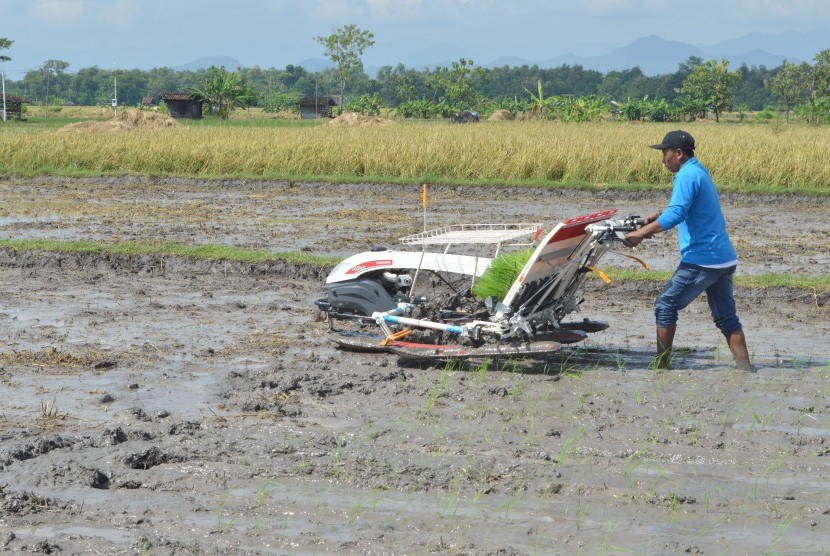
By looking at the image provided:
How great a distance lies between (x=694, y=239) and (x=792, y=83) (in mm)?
69081

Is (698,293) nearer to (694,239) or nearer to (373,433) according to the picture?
(694,239)

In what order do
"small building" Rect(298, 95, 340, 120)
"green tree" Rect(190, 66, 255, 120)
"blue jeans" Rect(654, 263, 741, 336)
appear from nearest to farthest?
"blue jeans" Rect(654, 263, 741, 336) < "green tree" Rect(190, 66, 255, 120) < "small building" Rect(298, 95, 340, 120)

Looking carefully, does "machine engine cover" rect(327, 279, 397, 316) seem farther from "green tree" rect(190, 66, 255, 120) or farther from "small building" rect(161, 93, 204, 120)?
"small building" rect(161, 93, 204, 120)

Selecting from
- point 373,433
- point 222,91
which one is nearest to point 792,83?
point 222,91

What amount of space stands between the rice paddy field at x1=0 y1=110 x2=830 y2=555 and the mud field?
20mm

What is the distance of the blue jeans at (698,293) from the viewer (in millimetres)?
7277

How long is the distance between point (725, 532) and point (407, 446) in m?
1.83

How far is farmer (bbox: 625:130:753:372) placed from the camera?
280 inches

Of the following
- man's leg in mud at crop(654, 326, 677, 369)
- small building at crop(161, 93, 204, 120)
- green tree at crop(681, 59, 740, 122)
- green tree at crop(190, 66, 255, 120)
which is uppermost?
green tree at crop(681, 59, 740, 122)

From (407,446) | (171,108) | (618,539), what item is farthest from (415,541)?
(171,108)

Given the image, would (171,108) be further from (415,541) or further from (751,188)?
(415,541)

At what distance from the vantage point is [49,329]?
891 centimetres

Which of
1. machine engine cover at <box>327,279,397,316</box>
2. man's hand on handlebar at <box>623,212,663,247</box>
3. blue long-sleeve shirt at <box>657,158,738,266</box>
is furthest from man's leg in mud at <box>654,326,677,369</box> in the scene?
machine engine cover at <box>327,279,397,316</box>

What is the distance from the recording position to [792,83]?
233 feet
